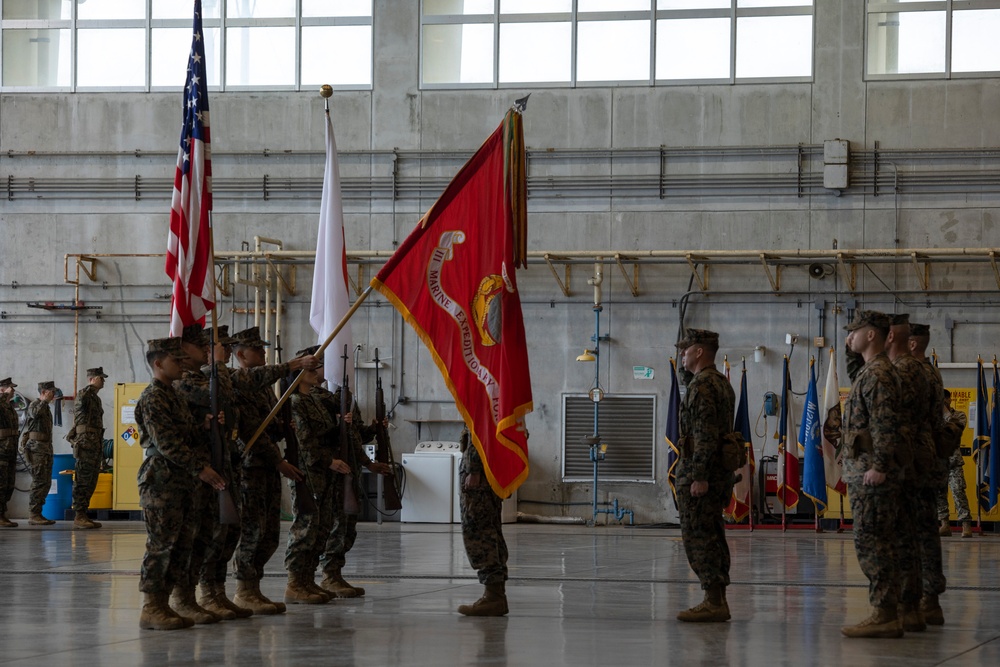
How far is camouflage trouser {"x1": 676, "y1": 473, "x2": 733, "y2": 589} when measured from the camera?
294 inches

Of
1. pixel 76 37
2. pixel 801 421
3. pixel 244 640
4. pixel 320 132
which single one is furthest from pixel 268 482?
pixel 76 37

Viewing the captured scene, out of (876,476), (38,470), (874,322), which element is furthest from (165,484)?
(38,470)

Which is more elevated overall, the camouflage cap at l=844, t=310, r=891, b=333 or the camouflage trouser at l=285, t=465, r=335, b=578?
the camouflage cap at l=844, t=310, r=891, b=333

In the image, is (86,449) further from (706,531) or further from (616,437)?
(706,531)

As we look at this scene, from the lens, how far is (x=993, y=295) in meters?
17.0

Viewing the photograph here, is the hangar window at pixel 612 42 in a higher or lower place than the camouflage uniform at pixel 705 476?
higher

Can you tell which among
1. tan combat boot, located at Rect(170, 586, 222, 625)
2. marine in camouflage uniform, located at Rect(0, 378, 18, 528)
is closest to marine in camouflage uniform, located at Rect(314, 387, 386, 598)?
tan combat boot, located at Rect(170, 586, 222, 625)

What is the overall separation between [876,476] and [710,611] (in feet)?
4.49

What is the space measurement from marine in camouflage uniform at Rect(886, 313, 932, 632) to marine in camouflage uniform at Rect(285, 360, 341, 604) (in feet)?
11.8

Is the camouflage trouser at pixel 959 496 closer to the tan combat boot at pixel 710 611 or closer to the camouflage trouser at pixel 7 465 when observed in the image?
the tan combat boot at pixel 710 611

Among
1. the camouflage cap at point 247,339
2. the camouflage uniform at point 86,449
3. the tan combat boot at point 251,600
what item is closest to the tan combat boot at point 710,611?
the tan combat boot at point 251,600

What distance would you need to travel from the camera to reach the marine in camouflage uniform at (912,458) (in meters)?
6.82

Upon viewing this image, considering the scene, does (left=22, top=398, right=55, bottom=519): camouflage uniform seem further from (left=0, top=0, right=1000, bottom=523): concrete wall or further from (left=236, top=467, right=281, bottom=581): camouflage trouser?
(left=236, top=467, right=281, bottom=581): camouflage trouser

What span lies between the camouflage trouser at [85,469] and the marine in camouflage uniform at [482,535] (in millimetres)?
9996
